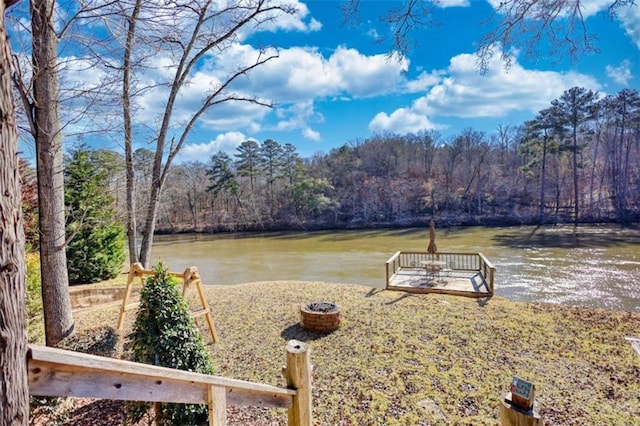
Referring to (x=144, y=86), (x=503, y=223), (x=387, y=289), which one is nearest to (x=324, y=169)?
(x=503, y=223)

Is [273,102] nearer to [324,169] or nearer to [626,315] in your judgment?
[626,315]

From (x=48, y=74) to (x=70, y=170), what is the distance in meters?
5.42

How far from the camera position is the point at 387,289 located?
340 inches

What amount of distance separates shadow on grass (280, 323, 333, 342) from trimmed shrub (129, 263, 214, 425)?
8.30 ft

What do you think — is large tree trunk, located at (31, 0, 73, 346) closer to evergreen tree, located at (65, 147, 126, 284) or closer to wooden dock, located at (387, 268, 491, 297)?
evergreen tree, located at (65, 147, 126, 284)

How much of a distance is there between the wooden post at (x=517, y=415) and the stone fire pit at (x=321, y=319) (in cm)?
454

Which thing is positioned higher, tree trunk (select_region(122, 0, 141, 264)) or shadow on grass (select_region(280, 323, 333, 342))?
tree trunk (select_region(122, 0, 141, 264))

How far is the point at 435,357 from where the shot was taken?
4.73 metres

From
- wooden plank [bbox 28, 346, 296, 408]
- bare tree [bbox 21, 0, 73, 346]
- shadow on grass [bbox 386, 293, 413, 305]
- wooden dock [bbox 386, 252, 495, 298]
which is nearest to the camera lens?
wooden plank [bbox 28, 346, 296, 408]

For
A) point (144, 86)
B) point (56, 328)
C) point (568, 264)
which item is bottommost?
point (568, 264)

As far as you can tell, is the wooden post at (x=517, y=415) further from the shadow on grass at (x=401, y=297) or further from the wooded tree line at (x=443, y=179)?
the wooded tree line at (x=443, y=179)

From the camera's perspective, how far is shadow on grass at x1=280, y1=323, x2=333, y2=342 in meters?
5.44

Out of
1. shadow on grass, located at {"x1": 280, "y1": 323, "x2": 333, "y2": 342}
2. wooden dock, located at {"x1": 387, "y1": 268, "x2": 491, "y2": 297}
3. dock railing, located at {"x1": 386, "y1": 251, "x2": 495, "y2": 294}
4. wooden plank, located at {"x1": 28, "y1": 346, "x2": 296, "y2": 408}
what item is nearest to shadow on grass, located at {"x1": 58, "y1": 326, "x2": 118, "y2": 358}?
shadow on grass, located at {"x1": 280, "y1": 323, "x2": 333, "y2": 342}

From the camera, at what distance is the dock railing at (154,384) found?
90 centimetres
